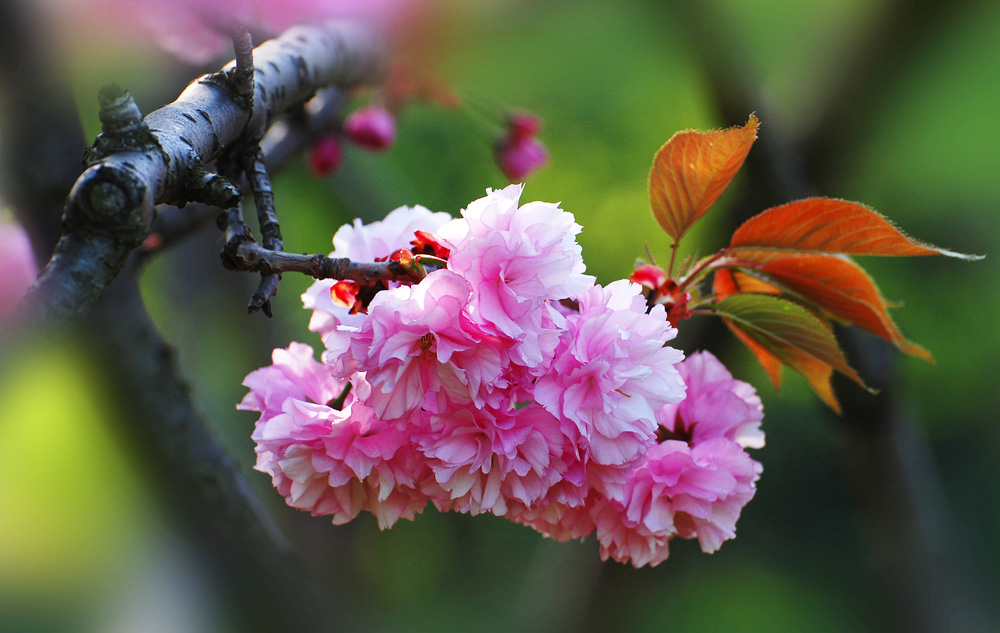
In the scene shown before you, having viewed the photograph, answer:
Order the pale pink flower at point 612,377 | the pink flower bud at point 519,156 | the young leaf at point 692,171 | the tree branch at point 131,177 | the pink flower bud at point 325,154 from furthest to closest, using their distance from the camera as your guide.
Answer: the pink flower bud at point 519,156
the pink flower bud at point 325,154
the young leaf at point 692,171
the pale pink flower at point 612,377
the tree branch at point 131,177

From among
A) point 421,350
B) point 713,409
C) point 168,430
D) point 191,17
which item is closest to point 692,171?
point 713,409

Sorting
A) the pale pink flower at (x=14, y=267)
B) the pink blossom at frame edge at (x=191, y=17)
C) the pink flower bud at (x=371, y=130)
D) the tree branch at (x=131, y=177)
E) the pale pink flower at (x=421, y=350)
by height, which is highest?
the pink blossom at frame edge at (x=191, y=17)

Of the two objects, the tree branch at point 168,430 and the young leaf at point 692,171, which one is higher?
the young leaf at point 692,171

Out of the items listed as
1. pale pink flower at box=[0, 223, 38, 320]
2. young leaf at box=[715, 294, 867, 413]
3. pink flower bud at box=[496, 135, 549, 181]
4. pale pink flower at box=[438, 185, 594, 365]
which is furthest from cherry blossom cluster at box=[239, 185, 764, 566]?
pink flower bud at box=[496, 135, 549, 181]

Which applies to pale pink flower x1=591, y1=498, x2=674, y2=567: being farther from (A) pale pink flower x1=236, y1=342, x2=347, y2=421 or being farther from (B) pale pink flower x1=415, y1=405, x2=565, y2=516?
(A) pale pink flower x1=236, y1=342, x2=347, y2=421

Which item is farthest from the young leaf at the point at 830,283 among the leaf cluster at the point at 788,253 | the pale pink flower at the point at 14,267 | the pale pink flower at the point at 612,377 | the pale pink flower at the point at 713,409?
the pale pink flower at the point at 14,267

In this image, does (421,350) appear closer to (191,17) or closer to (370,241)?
(370,241)

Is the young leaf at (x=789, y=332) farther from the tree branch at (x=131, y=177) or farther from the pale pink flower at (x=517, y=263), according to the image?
the tree branch at (x=131, y=177)

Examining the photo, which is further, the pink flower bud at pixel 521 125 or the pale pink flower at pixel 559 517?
the pink flower bud at pixel 521 125
